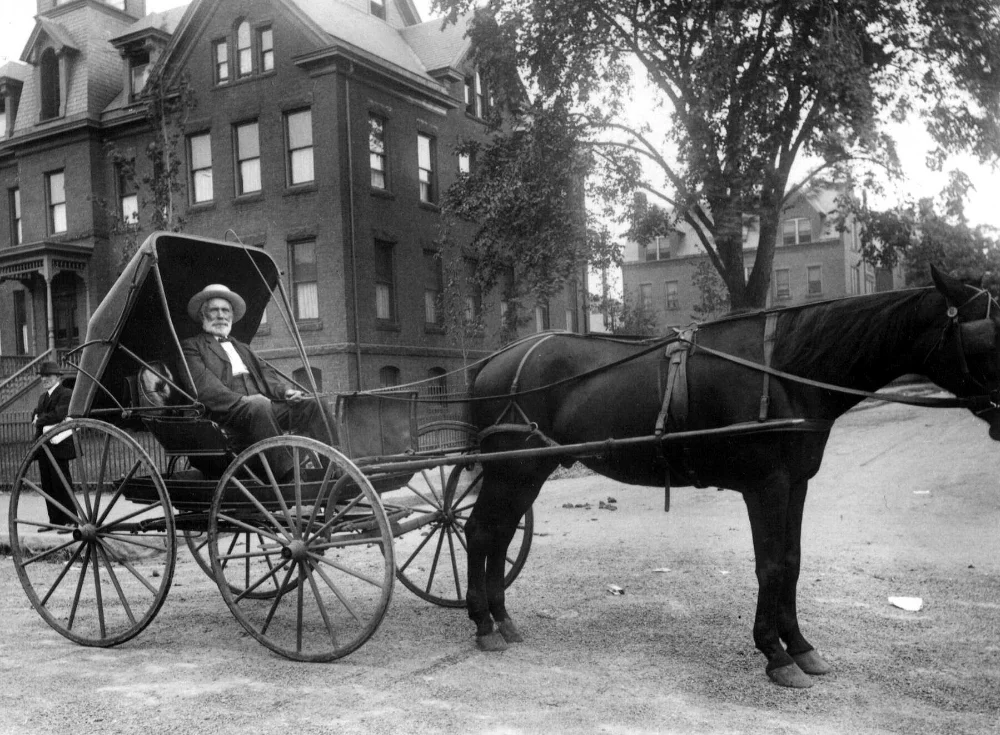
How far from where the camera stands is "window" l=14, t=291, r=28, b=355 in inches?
1097

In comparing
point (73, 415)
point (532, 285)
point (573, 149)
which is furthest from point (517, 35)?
point (73, 415)

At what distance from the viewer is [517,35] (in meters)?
19.3

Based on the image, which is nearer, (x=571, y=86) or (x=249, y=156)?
(x=571, y=86)

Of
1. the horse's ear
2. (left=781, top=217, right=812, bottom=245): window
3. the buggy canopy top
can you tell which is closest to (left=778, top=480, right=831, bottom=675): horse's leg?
the horse's ear

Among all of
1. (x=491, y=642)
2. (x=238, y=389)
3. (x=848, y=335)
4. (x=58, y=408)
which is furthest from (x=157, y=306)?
(x=848, y=335)

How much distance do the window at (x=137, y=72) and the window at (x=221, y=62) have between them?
12.8 feet

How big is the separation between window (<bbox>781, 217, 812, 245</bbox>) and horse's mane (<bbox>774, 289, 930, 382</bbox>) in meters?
50.4

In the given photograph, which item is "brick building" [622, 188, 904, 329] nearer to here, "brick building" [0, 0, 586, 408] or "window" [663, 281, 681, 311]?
"window" [663, 281, 681, 311]

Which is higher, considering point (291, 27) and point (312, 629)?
point (291, 27)

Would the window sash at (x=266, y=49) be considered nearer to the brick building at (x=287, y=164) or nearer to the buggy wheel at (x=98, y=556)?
the brick building at (x=287, y=164)

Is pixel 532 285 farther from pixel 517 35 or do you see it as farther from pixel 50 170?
pixel 50 170

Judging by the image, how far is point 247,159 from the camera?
74.8ft

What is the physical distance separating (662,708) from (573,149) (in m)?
15.6

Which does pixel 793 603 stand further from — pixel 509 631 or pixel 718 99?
pixel 718 99
